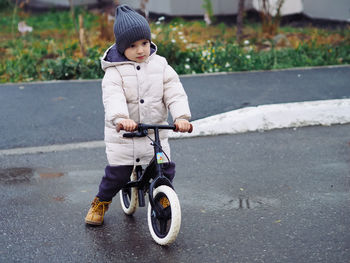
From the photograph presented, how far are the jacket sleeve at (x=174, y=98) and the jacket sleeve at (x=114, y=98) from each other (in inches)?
12.1

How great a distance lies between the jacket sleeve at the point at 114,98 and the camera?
3.30m

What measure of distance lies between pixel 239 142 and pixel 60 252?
2875 millimetres

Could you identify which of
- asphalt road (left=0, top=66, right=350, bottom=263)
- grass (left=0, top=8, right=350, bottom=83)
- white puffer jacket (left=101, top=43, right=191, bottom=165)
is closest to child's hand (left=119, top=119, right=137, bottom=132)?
white puffer jacket (left=101, top=43, right=191, bottom=165)

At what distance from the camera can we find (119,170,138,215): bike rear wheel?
151 inches

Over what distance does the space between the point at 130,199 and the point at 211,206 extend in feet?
2.12

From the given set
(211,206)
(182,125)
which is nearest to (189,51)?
(211,206)

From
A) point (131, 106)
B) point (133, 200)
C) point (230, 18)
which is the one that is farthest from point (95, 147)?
point (230, 18)

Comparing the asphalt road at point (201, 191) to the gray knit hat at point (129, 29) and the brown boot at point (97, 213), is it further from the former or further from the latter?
the gray knit hat at point (129, 29)

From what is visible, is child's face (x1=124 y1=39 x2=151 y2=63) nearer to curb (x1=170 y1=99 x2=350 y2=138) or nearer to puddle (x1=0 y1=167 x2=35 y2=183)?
puddle (x1=0 y1=167 x2=35 y2=183)

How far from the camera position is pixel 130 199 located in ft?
12.9

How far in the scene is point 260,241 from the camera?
138 inches

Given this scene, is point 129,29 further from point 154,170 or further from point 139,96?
point 154,170

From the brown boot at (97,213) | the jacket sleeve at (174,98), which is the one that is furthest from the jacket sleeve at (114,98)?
the brown boot at (97,213)

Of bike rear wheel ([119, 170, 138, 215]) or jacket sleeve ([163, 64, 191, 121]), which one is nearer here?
jacket sleeve ([163, 64, 191, 121])
